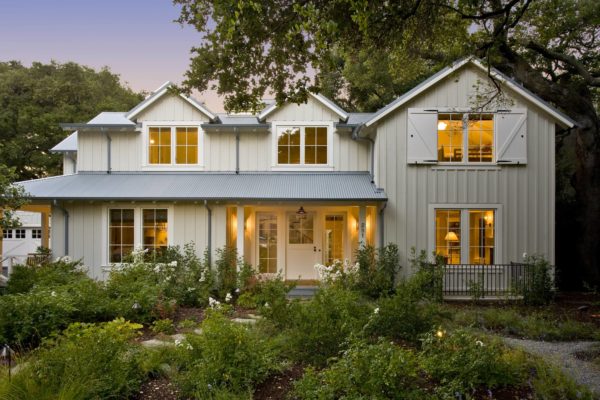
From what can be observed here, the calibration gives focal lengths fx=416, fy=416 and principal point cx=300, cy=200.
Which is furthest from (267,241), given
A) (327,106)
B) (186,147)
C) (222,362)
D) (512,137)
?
(222,362)

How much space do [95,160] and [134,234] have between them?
3.20 meters

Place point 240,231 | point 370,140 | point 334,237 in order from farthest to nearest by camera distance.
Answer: point 334,237, point 370,140, point 240,231

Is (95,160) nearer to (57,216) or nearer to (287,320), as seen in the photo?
(57,216)

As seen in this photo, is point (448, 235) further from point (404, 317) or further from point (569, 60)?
point (404, 317)

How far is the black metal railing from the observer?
1096 cm

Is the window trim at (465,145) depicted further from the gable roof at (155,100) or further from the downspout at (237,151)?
the gable roof at (155,100)

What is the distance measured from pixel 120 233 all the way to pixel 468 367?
10.6 m

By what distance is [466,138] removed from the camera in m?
11.5

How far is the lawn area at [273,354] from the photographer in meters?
3.90

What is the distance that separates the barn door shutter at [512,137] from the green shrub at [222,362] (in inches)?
366

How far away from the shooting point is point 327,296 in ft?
19.0

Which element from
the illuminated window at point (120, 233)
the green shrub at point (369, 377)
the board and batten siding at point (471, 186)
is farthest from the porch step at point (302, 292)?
the green shrub at point (369, 377)

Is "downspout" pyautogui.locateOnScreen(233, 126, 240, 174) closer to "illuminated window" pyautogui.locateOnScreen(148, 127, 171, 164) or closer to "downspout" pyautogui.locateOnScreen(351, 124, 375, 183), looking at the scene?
"illuminated window" pyautogui.locateOnScreen(148, 127, 171, 164)

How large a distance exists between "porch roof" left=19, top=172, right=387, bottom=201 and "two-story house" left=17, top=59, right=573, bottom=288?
2.2 inches
